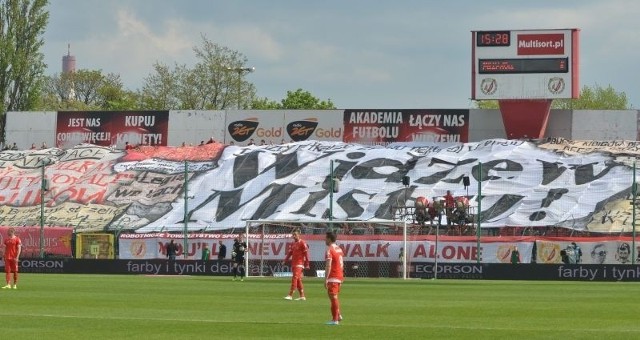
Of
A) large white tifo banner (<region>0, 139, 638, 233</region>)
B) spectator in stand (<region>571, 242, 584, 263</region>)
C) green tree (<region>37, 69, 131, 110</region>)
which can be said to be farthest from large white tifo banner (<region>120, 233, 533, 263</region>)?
green tree (<region>37, 69, 131, 110</region>)

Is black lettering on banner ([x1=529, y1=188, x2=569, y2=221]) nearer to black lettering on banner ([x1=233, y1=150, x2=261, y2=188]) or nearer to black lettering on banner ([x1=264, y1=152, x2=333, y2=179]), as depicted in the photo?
black lettering on banner ([x1=264, y1=152, x2=333, y2=179])

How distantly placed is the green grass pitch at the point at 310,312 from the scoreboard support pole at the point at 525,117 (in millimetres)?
39235

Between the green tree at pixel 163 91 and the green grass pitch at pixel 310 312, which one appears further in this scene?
the green tree at pixel 163 91

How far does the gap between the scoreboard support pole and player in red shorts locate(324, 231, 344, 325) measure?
189 feet

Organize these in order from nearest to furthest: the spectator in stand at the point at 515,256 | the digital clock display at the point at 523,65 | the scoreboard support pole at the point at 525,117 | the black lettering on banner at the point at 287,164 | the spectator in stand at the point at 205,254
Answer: the spectator in stand at the point at 515,256
the spectator in stand at the point at 205,254
the black lettering on banner at the point at 287,164
the digital clock display at the point at 523,65
the scoreboard support pole at the point at 525,117

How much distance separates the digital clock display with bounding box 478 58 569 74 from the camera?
8181 centimetres

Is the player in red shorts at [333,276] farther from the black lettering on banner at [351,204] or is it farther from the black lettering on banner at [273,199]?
the black lettering on banner at [273,199]

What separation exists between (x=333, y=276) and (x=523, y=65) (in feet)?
188

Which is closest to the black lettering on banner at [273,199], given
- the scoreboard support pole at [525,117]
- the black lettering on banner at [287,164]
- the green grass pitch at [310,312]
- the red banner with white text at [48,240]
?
the black lettering on banner at [287,164]

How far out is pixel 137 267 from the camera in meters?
61.1

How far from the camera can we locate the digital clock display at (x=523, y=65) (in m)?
81.8

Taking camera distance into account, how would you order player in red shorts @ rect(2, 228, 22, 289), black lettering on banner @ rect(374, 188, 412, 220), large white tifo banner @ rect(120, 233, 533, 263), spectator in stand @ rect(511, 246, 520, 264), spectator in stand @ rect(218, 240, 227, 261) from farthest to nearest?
1. black lettering on banner @ rect(374, 188, 412, 220)
2. spectator in stand @ rect(218, 240, 227, 261)
3. large white tifo banner @ rect(120, 233, 533, 263)
4. spectator in stand @ rect(511, 246, 520, 264)
5. player in red shorts @ rect(2, 228, 22, 289)

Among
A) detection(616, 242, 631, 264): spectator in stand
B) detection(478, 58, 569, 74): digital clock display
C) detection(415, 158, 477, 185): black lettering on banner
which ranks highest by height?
detection(478, 58, 569, 74): digital clock display

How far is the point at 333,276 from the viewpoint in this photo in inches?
1051
